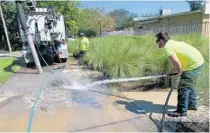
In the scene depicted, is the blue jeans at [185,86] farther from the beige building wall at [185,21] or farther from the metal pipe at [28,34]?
the beige building wall at [185,21]

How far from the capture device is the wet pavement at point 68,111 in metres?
5.38

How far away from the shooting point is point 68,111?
6.39 metres

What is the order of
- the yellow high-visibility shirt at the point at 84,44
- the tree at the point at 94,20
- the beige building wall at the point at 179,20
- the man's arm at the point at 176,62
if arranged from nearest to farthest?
1. the man's arm at the point at 176,62
2. the yellow high-visibility shirt at the point at 84,44
3. the beige building wall at the point at 179,20
4. the tree at the point at 94,20

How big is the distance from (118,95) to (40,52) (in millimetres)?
8546

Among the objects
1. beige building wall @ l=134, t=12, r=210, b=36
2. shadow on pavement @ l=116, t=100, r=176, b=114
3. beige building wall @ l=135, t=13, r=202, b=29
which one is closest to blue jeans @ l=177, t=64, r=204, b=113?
shadow on pavement @ l=116, t=100, r=176, b=114

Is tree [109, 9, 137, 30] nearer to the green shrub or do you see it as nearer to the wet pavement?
the green shrub

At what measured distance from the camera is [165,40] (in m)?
5.64

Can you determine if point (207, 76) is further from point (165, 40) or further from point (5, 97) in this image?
point (5, 97)

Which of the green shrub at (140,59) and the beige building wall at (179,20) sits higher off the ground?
the beige building wall at (179,20)

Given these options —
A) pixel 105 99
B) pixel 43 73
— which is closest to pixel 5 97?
pixel 105 99

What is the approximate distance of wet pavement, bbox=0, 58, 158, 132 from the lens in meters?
5.38

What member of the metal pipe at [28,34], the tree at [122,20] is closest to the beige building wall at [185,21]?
the metal pipe at [28,34]

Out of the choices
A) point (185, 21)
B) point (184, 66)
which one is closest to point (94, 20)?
point (185, 21)

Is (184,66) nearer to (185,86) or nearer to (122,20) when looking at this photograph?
(185,86)
